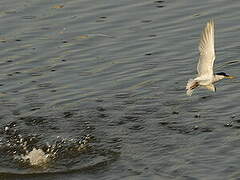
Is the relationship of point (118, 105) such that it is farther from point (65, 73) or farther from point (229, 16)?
point (229, 16)

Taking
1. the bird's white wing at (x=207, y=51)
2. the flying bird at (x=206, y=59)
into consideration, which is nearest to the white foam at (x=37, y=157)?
the flying bird at (x=206, y=59)

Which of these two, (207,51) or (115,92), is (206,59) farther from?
(115,92)

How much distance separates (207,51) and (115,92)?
3.02 meters

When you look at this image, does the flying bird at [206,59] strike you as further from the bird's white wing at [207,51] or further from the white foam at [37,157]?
the white foam at [37,157]

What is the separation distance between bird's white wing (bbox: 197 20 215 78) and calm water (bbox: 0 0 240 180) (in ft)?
3.52

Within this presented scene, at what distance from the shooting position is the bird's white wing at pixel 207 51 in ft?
42.9

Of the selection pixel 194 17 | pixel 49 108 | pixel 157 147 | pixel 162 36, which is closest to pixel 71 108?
pixel 49 108

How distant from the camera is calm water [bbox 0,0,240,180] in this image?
1287 cm

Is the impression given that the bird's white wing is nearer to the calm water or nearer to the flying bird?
the flying bird

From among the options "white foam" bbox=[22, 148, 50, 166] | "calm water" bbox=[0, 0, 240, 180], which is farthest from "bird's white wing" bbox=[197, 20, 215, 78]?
"white foam" bbox=[22, 148, 50, 166]

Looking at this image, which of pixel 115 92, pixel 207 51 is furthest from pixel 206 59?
pixel 115 92

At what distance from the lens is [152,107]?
48.8 feet

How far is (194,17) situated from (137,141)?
6.08 m

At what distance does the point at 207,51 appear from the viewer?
13.3m
